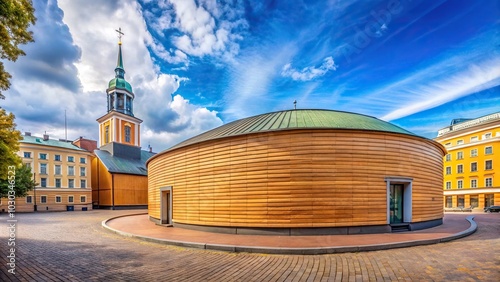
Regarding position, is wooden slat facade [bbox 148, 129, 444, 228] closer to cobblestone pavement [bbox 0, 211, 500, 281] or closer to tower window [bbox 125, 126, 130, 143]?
cobblestone pavement [bbox 0, 211, 500, 281]

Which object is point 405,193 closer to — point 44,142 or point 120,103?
point 120,103

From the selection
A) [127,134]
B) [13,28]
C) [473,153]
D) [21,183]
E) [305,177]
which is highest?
[13,28]

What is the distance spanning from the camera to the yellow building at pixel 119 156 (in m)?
38.1

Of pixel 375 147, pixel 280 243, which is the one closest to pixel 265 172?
pixel 280 243

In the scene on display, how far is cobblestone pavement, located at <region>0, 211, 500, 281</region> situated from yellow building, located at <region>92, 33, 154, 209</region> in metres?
30.4

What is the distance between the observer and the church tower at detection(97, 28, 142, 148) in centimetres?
4258

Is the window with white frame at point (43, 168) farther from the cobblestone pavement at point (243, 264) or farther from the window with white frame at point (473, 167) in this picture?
the window with white frame at point (473, 167)

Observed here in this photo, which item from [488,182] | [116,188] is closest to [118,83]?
[116,188]

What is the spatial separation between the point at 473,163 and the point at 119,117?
58.7 meters

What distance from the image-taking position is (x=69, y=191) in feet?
125

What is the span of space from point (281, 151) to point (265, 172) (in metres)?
1.27

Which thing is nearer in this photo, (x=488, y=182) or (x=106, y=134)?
(x=488, y=182)

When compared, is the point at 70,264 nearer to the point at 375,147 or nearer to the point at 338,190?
the point at 338,190

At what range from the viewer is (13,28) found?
7.68m
